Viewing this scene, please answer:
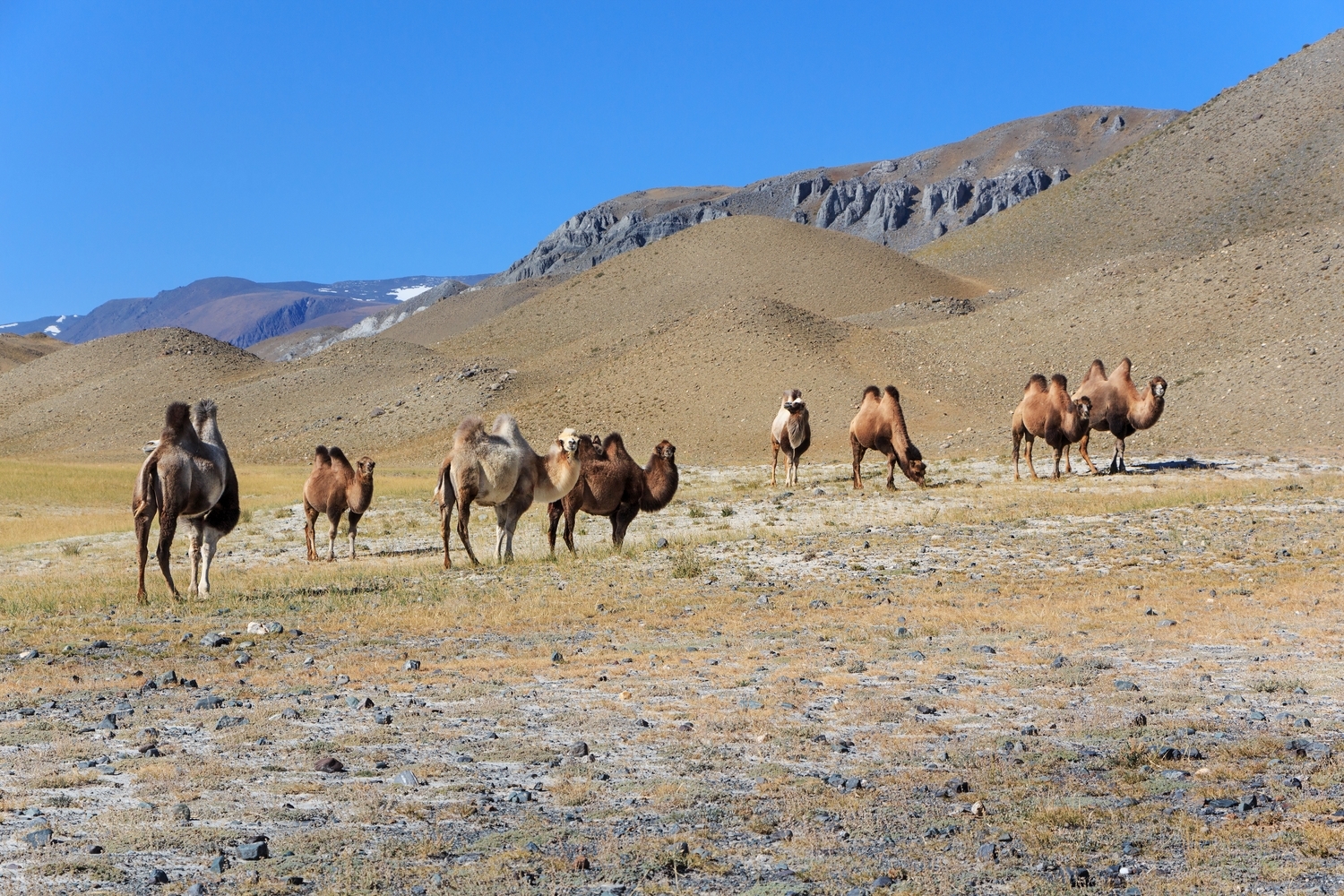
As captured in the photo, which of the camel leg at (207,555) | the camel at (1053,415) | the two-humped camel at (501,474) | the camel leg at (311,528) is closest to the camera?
the camel leg at (207,555)

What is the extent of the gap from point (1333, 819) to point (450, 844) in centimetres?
418

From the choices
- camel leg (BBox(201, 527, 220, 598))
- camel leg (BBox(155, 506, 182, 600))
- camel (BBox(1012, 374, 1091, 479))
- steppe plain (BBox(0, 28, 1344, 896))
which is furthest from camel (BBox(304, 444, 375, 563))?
camel (BBox(1012, 374, 1091, 479))

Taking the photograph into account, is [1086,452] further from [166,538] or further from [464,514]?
[166,538]

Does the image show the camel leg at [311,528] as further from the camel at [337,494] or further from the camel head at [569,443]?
the camel head at [569,443]

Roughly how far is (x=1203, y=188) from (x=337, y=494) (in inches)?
4074

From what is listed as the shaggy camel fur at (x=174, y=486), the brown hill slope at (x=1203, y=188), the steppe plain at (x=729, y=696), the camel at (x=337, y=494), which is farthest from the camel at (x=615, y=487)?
the brown hill slope at (x=1203, y=188)

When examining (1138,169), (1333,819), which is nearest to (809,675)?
(1333,819)

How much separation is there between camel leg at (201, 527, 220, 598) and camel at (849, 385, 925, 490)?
14536 mm

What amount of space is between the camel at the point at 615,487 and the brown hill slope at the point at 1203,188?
85.7m

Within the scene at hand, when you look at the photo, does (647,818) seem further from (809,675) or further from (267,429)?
(267,429)

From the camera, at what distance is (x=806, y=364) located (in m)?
62.4

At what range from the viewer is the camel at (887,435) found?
2639 centimetres

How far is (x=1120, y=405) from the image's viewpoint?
1156 inches

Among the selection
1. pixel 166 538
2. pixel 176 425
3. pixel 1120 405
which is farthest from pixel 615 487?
pixel 1120 405
